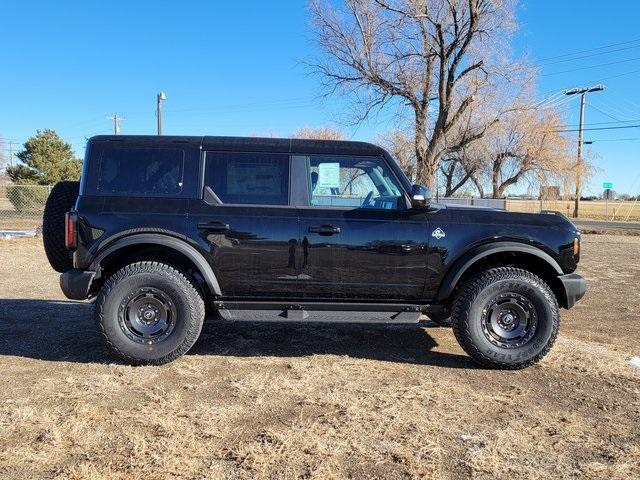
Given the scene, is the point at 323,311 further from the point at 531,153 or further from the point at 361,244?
the point at 531,153

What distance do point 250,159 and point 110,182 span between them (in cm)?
125

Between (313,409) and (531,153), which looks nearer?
(313,409)

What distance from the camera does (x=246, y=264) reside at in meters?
4.61

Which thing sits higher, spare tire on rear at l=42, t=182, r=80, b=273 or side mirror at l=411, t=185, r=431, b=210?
side mirror at l=411, t=185, r=431, b=210

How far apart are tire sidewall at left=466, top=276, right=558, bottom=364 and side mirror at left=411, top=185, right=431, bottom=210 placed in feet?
2.94

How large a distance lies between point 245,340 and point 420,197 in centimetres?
241

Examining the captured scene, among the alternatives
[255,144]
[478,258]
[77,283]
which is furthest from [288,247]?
[77,283]

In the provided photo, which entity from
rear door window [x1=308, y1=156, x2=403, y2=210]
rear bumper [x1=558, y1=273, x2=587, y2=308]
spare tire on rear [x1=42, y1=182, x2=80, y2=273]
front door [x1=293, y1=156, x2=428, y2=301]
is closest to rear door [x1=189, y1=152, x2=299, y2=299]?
front door [x1=293, y1=156, x2=428, y2=301]

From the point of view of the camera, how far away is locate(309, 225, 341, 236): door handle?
15.0ft

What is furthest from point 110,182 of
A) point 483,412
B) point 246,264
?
point 483,412

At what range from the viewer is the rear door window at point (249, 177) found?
470 cm

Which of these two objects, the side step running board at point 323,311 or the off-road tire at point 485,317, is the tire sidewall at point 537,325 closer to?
the off-road tire at point 485,317

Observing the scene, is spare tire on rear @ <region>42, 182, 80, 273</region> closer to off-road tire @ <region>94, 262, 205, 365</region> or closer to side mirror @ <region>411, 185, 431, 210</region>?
off-road tire @ <region>94, 262, 205, 365</region>

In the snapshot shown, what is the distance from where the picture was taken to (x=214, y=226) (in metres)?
4.57
